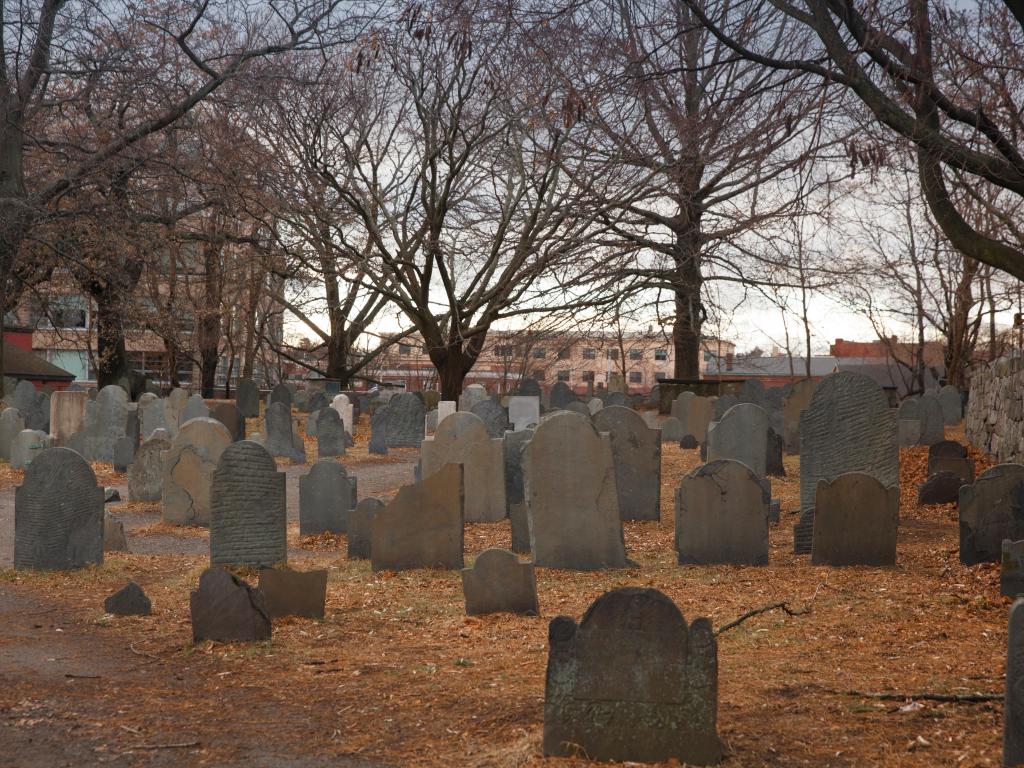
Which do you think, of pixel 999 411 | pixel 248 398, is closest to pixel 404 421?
pixel 248 398

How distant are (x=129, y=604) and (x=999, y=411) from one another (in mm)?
14128

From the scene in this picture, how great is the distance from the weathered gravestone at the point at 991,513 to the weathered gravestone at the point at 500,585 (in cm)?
366

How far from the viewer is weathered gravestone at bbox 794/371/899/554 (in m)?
10.7

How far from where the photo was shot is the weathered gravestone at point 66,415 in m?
20.0

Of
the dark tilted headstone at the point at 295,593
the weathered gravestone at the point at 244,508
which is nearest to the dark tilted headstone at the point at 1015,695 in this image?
the dark tilted headstone at the point at 295,593

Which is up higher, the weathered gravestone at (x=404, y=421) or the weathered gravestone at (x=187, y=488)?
the weathered gravestone at (x=404, y=421)

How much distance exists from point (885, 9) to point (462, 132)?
12.8 metres

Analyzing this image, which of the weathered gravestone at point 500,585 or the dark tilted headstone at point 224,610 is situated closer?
the dark tilted headstone at point 224,610

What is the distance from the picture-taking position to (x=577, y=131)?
19438mm

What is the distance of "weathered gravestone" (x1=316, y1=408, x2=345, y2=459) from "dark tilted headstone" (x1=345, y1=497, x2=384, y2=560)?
32.0 ft

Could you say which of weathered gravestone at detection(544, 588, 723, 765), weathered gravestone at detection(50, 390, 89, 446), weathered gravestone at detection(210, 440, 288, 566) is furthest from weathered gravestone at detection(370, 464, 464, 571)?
weathered gravestone at detection(50, 390, 89, 446)

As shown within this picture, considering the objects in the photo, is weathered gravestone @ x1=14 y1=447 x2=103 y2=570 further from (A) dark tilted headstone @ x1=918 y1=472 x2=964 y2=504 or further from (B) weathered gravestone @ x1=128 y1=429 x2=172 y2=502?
(A) dark tilted headstone @ x1=918 y1=472 x2=964 y2=504

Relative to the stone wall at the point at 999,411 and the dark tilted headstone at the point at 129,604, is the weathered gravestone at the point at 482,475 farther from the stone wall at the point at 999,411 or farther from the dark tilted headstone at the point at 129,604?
the stone wall at the point at 999,411

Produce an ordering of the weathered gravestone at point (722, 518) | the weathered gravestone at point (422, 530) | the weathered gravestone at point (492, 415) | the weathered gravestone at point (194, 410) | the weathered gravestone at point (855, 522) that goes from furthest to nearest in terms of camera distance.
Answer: the weathered gravestone at point (194, 410) → the weathered gravestone at point (492, 415) → the weathered gravestone at point (422, 530) → the weathered gravestone at point (722, 518) → the weathered gravestone at point (855, 522)
